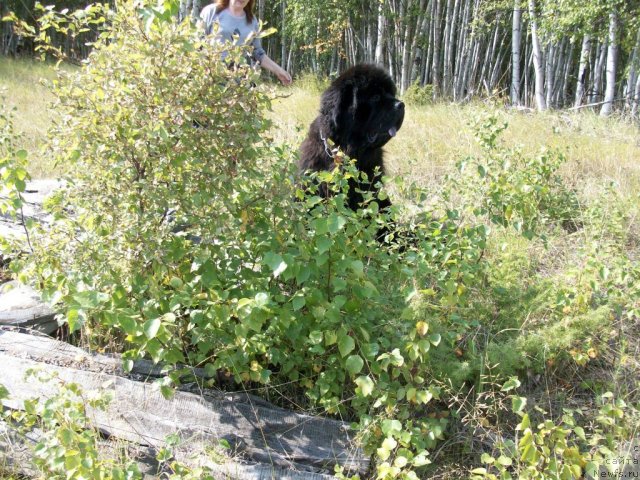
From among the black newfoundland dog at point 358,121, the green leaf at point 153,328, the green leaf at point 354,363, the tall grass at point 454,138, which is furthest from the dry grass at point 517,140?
the green leaf at point 153,328

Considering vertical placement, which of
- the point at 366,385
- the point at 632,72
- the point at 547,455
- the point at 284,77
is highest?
the point at 632,72

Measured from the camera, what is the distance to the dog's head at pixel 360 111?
182 inches

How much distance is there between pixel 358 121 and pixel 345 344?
9.40ft

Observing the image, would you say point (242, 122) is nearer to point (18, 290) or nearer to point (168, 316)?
point (168, 316)

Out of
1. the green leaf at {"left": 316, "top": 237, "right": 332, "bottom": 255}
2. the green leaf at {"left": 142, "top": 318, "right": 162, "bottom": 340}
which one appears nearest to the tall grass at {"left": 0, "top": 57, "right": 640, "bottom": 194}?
the green leaf at {"left": 316, "top": 237, "right": 332, "bottom": 255}

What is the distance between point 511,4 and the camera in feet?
46.0

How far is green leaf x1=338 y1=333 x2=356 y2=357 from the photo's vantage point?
2.25 meters

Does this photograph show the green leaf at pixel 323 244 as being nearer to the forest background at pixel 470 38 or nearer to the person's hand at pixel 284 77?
the person's hand at pixel 284 77

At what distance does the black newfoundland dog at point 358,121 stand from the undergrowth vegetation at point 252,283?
172cm

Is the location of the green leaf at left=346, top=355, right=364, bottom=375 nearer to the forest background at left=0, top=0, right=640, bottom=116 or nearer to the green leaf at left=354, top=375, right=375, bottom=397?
the green leaf at left=354, top=375, right=375, bottom=397

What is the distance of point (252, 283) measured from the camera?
251 cm

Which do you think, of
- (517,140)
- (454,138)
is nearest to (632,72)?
(517,140)

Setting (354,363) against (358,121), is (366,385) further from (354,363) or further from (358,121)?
(358,121)

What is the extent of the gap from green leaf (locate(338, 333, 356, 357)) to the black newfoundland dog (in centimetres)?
235
